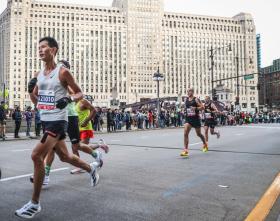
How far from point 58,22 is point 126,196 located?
14396 centimetres

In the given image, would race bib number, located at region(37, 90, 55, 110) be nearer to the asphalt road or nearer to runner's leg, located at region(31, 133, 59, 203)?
runner's leg, located at region(31, 133, 59, 203)

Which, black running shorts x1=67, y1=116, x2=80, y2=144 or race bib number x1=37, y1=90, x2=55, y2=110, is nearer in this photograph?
race bib number x1=37, y1=90, x2=55, y2=110

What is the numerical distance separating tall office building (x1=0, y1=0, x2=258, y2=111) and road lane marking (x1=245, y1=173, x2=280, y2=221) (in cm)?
13391

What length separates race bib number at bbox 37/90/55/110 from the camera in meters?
4.00

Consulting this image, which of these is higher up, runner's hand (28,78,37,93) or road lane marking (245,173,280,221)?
runner's hand (28,78,37,93)

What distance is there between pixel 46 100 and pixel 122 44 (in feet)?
480

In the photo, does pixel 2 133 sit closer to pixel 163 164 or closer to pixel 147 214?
pixel 163 164

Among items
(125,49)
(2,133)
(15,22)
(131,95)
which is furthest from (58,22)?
(2,133)

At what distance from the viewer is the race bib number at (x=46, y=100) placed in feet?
13.1

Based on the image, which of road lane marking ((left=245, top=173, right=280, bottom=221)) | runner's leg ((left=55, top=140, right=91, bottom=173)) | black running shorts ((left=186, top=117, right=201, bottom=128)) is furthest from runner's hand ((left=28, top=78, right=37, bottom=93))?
black running shorts ((left=186, top=117, right=201, bottom=128))

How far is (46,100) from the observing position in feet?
13.2

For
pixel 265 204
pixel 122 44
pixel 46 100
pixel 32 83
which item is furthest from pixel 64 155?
pixel 122 44

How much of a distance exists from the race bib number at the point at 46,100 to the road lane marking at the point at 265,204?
2.50 meters

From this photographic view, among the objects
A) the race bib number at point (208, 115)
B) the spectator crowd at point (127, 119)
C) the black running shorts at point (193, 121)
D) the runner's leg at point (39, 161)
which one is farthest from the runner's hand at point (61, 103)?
the spectator crowd at point (127, 119)
